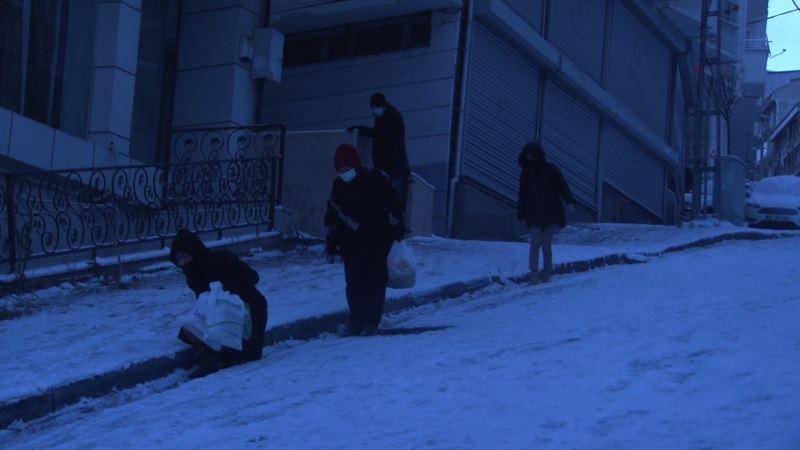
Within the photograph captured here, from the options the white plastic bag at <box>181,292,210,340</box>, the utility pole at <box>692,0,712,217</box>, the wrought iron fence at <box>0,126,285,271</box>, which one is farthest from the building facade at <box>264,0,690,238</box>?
the white plastic bag at <box>181,292,210,340</box>

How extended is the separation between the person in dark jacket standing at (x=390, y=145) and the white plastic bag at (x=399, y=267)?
10.7 feet

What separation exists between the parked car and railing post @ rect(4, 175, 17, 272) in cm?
2189

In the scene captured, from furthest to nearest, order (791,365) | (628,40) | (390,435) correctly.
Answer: (628,40)
(791,365)
(390,435)

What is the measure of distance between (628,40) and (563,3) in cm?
423

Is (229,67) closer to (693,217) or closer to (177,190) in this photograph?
(177,190)

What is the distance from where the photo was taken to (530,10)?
866 inches

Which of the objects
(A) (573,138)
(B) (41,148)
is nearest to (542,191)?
(B) (41,148)

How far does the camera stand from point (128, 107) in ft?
50.3

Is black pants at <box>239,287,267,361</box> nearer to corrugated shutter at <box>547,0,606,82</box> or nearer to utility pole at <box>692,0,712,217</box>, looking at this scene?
corrugated shutter at <box>547,0,606,82</box>

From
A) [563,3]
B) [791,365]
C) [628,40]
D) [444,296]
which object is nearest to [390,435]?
[791,365]

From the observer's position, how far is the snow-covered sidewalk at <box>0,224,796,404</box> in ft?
28.8

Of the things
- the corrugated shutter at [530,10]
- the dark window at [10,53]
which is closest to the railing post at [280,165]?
the dark window at [10,53]

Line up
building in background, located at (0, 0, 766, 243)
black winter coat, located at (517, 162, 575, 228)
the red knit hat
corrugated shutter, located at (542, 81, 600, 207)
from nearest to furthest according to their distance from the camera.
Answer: the red knit hat, black winter coat, located at (517, 162, 575, 228), building in background, located at (0, 0, 766, 243), corrugated shutter, located at (542, 81, 600, 207)

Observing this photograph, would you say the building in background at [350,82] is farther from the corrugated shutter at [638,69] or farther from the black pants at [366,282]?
the black pants at [366,282]
